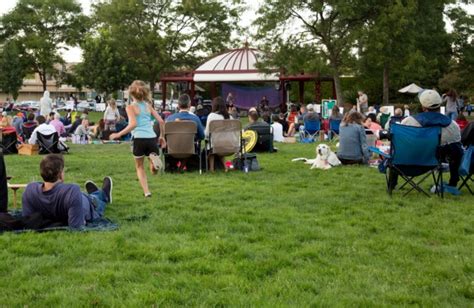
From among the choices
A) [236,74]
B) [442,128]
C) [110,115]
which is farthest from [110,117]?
[236,74]

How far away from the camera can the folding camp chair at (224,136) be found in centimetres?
959

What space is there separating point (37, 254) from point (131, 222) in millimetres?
1296

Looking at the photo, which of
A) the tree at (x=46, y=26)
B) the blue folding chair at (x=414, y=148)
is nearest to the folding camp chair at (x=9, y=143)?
the blue folding chair at (x=414, y=148)

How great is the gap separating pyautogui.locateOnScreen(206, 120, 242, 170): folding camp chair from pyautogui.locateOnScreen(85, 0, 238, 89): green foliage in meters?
31.0

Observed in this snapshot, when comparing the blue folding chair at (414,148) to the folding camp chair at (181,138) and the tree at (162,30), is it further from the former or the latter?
the tree at (162,30)

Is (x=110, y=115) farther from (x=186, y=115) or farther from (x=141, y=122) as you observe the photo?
(x=141, y=122)

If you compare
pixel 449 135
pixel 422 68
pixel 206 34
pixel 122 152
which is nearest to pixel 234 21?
pixel 206 34

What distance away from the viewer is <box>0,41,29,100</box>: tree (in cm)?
4947

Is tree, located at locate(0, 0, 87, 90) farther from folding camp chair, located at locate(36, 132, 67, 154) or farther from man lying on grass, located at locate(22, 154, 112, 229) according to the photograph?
man lying on grass, located at locate(22, 154, 112, 229)

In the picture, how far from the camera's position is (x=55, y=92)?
103438 mm

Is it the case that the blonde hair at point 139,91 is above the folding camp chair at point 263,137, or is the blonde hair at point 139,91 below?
above

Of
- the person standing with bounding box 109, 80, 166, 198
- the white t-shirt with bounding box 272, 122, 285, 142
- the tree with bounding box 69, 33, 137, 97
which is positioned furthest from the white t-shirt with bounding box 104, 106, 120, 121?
the tree with bounding box 69, 33, 137, 97

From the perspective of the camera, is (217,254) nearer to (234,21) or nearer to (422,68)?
(422,68)

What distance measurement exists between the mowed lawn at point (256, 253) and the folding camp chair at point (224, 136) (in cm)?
191
